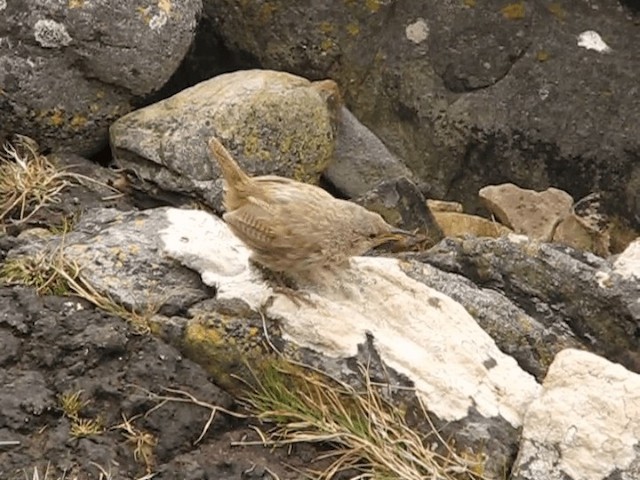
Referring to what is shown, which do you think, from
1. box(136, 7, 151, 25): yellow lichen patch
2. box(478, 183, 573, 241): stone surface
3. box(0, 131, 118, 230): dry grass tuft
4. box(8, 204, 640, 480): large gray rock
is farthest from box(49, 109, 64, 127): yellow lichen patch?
box(478, 183, 573, 241): stone surface

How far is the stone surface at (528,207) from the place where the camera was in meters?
7.59

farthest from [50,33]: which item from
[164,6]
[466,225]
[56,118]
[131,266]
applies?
[466,225]

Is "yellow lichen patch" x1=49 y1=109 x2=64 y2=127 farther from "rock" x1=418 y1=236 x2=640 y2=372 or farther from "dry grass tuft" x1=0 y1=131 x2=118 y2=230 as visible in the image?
"rock" x1=418 y1=236 x2=640 y2=372

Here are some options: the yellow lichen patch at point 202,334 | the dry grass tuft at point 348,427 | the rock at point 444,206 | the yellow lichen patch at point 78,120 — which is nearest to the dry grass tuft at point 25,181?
the yellow lichen patch at point 78,120

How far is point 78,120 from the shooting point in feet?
23.5

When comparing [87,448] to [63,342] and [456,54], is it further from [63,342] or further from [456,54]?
[456,54]

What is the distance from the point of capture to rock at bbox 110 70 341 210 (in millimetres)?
7047

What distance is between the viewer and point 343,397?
17.0 ft

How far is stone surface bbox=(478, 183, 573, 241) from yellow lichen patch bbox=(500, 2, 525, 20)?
1064 mm

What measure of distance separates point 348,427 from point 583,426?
89 cm

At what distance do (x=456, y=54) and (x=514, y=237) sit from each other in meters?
2.13

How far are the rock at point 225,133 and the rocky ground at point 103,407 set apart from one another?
1795mm

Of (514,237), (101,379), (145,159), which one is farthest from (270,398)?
(145,159)

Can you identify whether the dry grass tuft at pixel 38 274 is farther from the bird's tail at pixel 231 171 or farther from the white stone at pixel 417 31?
the white stone at pixel 417 31
